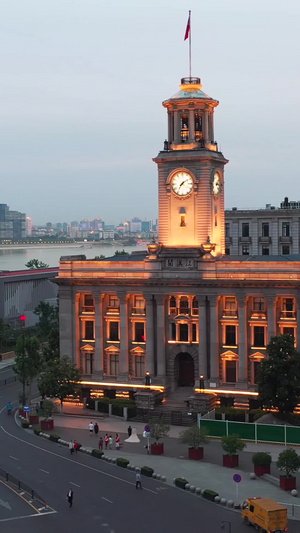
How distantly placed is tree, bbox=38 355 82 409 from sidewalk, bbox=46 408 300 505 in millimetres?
2287

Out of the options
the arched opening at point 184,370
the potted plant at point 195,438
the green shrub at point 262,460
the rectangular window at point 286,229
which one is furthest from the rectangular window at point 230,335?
the rectangular window at point 286,229

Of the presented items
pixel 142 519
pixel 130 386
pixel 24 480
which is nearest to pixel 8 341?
pixel 130 386

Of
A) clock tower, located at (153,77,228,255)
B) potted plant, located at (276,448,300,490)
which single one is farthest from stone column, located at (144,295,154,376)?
potted plant, located at (276,448,300,490)

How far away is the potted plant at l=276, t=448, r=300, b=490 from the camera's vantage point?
Answer: 5391cm

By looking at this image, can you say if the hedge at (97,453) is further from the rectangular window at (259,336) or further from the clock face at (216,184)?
the clock face at (216,184)

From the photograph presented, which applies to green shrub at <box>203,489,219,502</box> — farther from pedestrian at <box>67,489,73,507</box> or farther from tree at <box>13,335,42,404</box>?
tree at <box>13,335,42,404</box>

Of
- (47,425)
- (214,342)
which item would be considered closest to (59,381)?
(47,425)

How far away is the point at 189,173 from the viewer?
83812 mm

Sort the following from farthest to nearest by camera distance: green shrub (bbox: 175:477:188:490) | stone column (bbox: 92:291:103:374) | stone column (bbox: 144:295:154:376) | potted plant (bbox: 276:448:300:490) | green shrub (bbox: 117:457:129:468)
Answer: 1. stone column (bbox: 92:291:103:374)
2. stone column (bbox: 144:295:154:376)
3. green shrub (bbox: 117:457:129:468)
4. green shrub (bbox: 175:477:188:490)
5. potted plant (bbox: 276:448:300:490)

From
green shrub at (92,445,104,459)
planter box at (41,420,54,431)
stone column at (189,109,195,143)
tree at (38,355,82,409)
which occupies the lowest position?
green shrub at (92,445,104,459)

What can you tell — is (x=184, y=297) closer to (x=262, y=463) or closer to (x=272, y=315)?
(x=272, y=315)

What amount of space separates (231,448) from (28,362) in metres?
29.5

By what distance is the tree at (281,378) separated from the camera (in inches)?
2808

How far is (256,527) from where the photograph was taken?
4753cm
